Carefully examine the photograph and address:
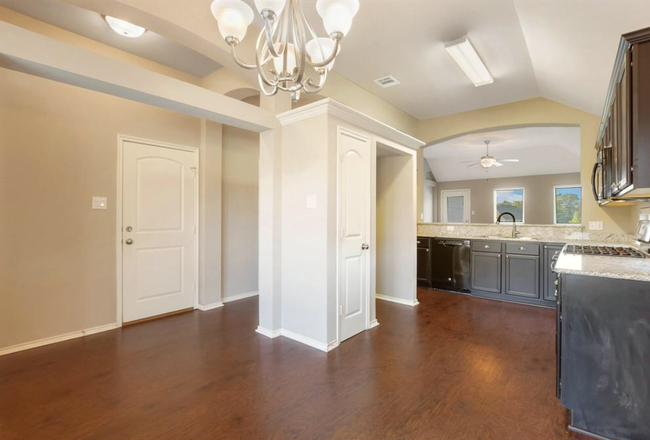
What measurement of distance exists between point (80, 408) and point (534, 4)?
4176 mm

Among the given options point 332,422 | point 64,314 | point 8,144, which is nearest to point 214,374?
point 332,422

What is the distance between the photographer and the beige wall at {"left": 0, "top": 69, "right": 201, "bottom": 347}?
279 centimetres

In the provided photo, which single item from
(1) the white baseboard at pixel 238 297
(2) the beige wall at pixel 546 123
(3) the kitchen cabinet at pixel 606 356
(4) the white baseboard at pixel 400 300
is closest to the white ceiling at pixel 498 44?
(2) the beige wall at pixel 546 123

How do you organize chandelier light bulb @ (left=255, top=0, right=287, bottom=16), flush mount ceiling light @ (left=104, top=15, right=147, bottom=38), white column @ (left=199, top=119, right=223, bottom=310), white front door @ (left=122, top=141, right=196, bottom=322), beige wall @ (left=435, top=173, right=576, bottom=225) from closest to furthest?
1. chandelier light bulb @ (left=255, top=0, right=287, bottom=16)
2. flush mount ceiling light @ (left=104, top=15, right=147, bottom=38)
3. white front door @ (left=122, top=141, right=196, bottom=322)
4. white column @ (left=199, top=119, right=223, bottom=310)
5. beige wall @ (left=435, top=173, right=576, bottom=225)

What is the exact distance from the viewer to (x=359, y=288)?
3.36 meters

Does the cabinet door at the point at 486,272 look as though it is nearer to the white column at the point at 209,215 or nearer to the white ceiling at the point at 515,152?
the white ceiling at the point at 515,152

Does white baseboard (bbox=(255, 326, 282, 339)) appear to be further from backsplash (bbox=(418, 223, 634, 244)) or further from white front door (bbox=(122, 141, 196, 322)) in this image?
backsplash (bbox=(418, 223, 634, 244))

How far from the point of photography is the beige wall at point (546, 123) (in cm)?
408

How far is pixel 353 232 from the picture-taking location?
328 centimetres

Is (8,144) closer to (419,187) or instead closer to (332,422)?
(332,422)

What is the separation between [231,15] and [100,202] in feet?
8.48

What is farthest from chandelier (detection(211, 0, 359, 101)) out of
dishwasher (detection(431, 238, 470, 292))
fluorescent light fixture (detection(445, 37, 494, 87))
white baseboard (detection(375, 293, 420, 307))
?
dishwasher (detection(431, 238, 470, 292))

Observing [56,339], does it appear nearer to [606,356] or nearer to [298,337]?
[298,337]

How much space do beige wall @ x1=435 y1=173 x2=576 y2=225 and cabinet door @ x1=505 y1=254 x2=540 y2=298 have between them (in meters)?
5.66
